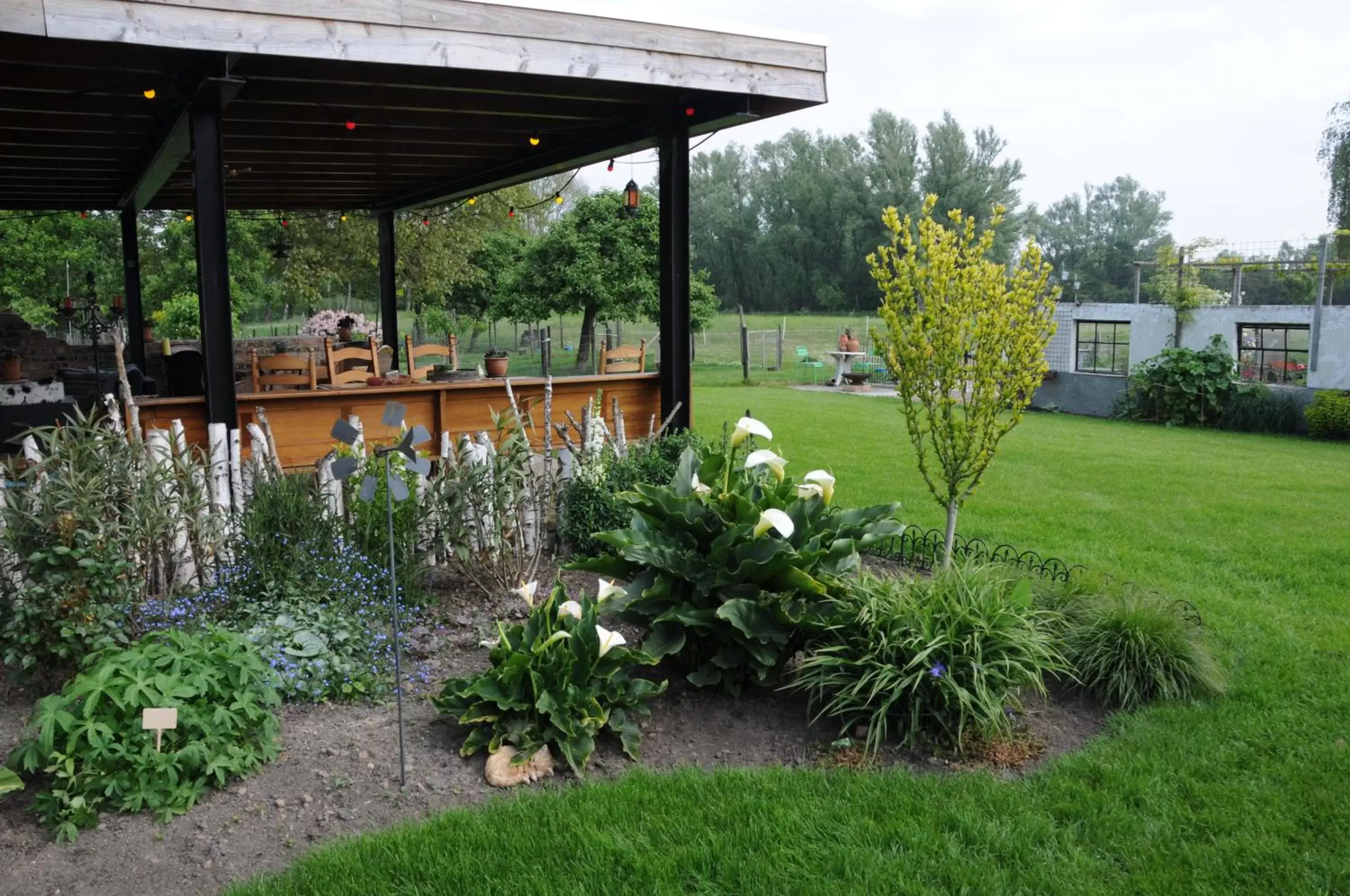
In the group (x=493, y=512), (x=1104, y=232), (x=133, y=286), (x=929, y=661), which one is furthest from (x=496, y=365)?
(x=1104, y=232)

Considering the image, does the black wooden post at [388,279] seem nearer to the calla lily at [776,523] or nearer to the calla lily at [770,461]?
the calla lily at [770,461]

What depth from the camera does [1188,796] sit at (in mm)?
3242

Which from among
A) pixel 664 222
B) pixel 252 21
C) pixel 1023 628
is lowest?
pixel 1023 628

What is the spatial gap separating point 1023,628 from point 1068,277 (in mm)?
47299

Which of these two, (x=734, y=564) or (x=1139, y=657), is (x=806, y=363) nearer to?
(x=1139, y=657)

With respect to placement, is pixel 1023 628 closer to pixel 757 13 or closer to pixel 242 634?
pixel 242 634

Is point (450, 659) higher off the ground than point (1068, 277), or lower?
lower

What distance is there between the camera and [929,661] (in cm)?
366

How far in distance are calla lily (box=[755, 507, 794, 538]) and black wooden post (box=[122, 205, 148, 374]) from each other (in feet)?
36.1

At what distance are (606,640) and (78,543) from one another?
78.0 inches

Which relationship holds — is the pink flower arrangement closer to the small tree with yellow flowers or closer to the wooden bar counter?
the wooden bar counter

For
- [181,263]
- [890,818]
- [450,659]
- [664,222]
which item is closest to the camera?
[890,818]

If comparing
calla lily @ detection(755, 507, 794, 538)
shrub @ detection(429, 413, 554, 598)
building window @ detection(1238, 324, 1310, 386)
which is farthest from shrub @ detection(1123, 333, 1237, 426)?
calla lily @ detection(755, 507, 794, 538)

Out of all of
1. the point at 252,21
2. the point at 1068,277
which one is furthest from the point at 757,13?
the point at 252,21
